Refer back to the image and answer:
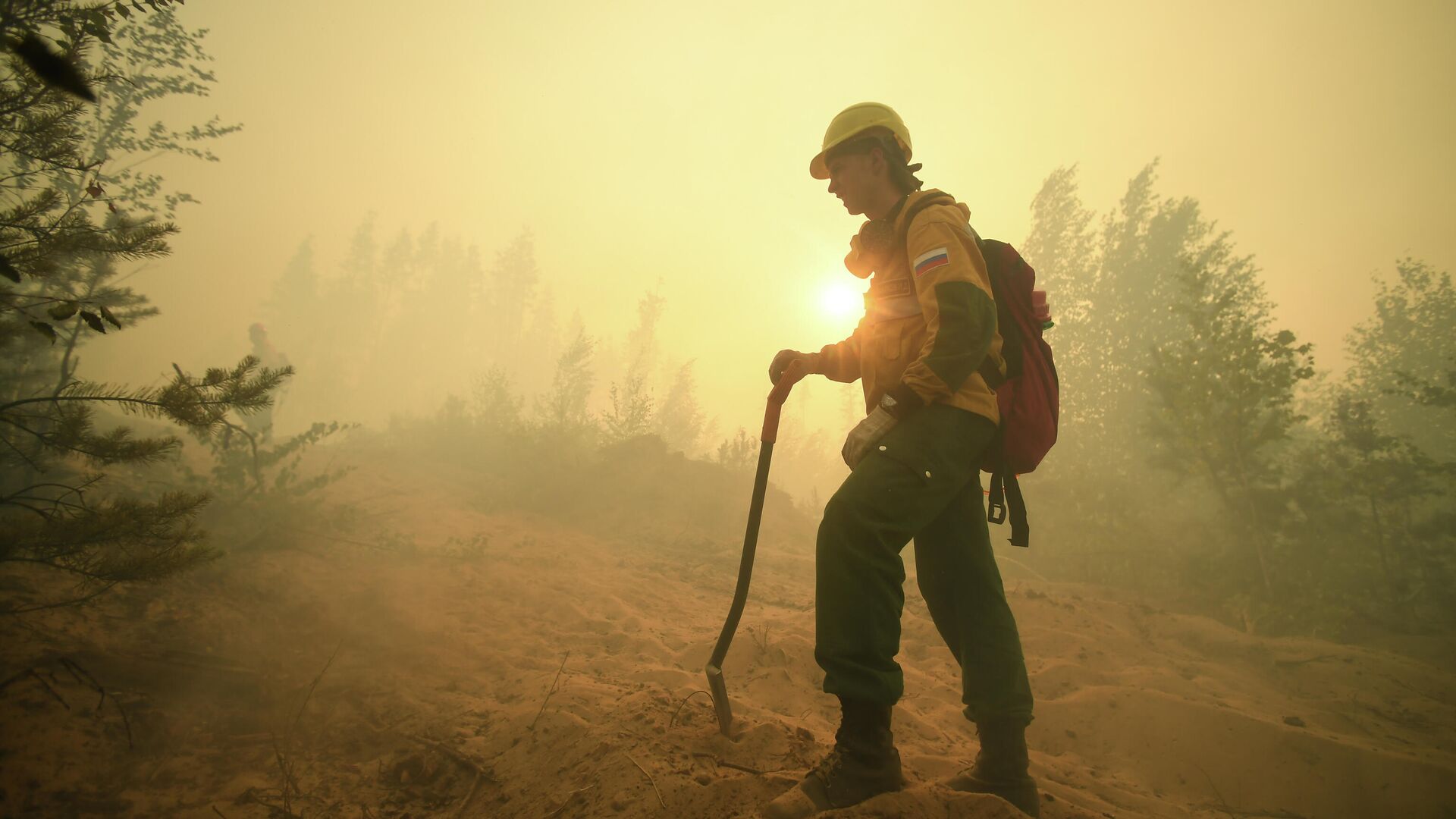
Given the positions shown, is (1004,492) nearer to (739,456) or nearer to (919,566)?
(919,566)

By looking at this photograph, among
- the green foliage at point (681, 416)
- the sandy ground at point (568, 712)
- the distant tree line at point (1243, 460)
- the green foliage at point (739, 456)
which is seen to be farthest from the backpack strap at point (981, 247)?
the green foliage at point (681, 416)

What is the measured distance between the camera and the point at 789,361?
242 centimetres

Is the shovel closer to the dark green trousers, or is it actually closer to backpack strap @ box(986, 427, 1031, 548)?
the dark green trousers

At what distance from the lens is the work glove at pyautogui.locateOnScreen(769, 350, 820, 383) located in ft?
7.86

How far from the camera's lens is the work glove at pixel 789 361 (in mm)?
2396

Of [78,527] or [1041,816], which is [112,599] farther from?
[1041,816]

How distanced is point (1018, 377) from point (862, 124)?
122 cm

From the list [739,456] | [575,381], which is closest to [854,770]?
[739,456]

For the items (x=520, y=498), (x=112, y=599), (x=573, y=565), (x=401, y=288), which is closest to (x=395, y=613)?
(x=112, y=599)

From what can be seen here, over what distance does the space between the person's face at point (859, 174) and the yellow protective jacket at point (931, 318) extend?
7.8 inches

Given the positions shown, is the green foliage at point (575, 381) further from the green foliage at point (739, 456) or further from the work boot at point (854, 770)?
the work boot at point (854, 770)

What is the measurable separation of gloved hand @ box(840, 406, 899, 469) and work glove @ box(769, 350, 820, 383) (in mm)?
629

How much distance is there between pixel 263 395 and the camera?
117 inches

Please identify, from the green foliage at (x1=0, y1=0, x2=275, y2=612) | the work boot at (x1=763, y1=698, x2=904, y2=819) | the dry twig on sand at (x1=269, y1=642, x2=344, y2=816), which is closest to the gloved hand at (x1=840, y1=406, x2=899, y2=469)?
the work boot at (x1=763, y1=698, x2=904, y2=819)
